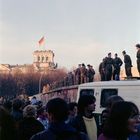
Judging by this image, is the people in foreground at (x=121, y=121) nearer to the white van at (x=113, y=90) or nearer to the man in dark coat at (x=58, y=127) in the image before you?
the man in dark coat at (x=58, y=127)

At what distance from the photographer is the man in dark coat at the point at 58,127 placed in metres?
4.61

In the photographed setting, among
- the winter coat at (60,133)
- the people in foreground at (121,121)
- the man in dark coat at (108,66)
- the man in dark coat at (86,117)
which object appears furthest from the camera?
the man in dark coat at (108,66)

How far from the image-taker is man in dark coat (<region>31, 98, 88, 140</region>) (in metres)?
4.61

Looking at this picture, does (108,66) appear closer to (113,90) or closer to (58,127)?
(113,90)

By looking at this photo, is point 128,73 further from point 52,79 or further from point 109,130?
point 52,79

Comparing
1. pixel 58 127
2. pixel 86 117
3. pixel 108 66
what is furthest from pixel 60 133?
pixel 108 66

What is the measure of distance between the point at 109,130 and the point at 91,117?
2522 mm

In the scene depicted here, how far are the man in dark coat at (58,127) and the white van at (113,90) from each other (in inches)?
333

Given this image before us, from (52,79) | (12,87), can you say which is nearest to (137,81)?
(12,87)

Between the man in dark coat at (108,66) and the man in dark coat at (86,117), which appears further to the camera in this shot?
the man in dark coat at (108,66)

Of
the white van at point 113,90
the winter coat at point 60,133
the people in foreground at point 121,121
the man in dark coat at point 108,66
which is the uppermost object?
the man in dark coat at point 108,66

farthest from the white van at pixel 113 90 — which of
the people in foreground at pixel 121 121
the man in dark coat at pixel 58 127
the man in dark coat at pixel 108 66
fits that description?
the man in dark coat at pixel 108 66

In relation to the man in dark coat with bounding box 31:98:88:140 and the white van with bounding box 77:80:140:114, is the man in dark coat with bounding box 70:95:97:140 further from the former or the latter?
the white van with bounding box 77:80:140:114

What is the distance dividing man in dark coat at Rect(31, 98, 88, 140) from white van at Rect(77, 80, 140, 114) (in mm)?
8468
